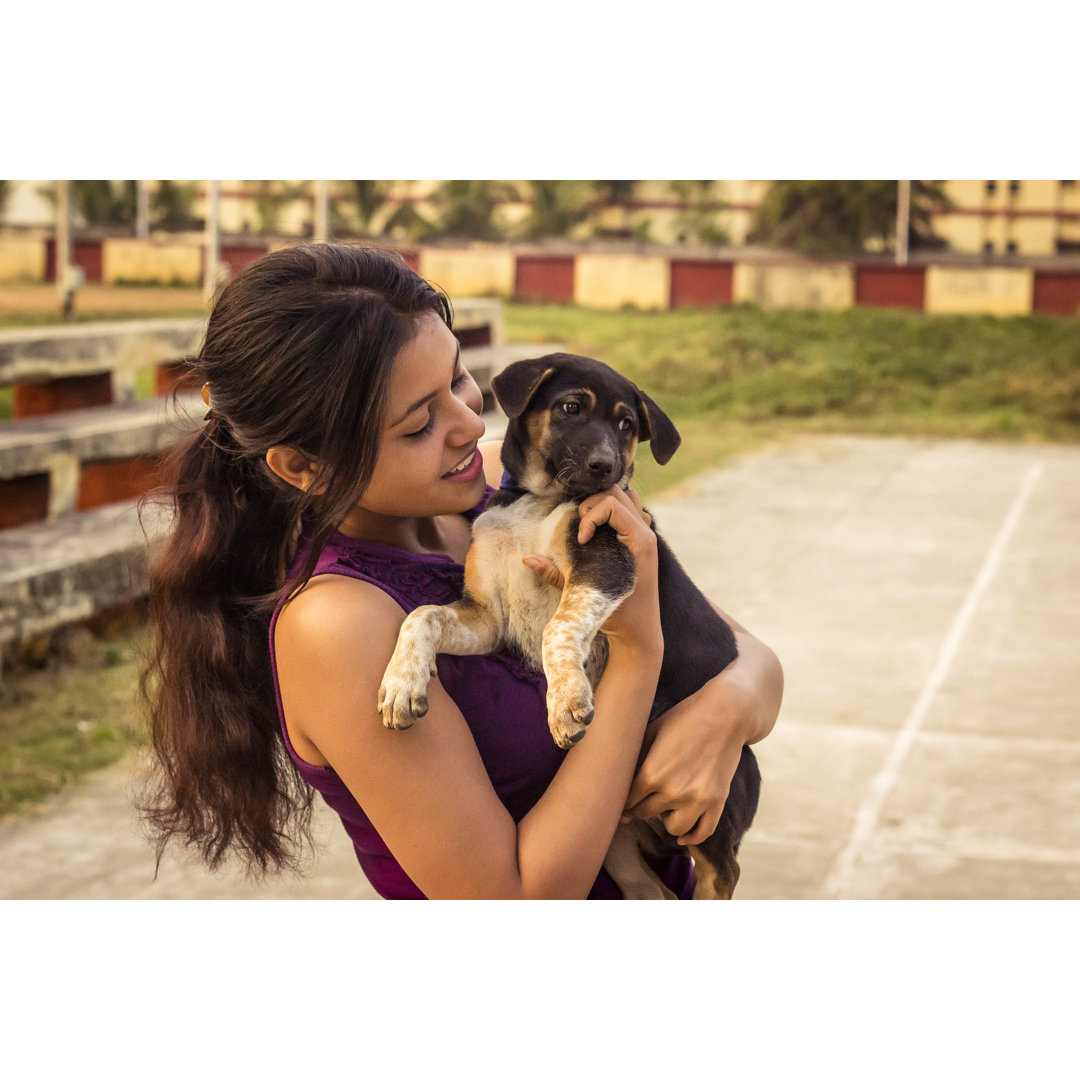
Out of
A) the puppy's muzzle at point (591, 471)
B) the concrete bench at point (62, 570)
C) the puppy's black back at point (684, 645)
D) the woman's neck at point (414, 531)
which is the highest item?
the puppy's muzzle at point (591, 471)

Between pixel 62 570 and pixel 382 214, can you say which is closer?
pixel 62 570

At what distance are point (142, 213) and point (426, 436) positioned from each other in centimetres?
617

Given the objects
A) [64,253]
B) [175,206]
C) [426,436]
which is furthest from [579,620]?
[64,253]

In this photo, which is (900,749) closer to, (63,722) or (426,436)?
(63,722)

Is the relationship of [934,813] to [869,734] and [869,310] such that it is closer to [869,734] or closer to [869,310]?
[869,734]

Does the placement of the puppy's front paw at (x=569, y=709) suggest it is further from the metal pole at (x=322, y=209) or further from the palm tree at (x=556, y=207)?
the palm tree at (x=556, y=207)

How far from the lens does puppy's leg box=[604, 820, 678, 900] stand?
1858 mm

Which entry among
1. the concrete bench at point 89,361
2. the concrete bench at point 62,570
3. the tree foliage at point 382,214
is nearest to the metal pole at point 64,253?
the concrete bench at point 89,361

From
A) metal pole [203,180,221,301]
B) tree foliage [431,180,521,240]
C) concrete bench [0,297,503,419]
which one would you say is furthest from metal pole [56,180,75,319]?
tree foliage [431,180,521,240]

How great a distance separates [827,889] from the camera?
443 cm

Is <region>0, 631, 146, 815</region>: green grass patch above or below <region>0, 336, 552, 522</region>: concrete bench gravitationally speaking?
below

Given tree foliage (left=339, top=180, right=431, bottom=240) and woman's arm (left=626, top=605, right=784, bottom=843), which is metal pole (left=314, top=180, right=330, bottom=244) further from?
woman's arm (left=626, top=605, right=784, bottom=843)

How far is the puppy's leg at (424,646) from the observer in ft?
4.87

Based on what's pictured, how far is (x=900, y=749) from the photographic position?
5.69 m
